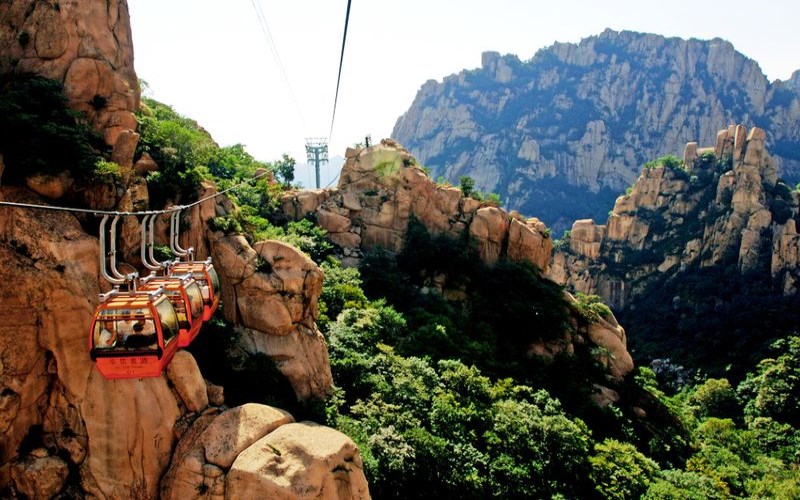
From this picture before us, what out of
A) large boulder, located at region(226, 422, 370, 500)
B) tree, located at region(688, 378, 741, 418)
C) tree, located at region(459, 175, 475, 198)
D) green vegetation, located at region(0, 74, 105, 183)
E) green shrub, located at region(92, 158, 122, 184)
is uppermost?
tree, located at region(459, 175, 475, 198)

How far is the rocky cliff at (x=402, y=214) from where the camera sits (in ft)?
109

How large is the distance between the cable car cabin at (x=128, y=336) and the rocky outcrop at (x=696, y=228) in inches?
2575

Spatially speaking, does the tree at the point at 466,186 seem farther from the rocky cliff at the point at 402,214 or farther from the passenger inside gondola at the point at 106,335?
the passenger inside gondola at the point at 106,335

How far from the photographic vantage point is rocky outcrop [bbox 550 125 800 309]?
6150 centimetres

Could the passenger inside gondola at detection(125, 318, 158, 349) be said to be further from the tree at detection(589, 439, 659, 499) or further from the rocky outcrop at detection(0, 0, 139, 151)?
the tree at detection(589, 439, 659, 499)

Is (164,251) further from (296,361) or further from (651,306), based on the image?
(651,306)

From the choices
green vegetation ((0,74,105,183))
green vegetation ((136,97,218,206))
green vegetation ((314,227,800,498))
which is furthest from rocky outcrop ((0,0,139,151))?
green vegetation ((314,227,800,498))

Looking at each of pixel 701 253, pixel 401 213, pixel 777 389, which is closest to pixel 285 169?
pixel 401 213

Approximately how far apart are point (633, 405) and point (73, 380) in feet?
83.9

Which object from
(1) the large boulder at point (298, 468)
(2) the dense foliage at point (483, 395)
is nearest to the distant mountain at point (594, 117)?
(2) the dense foliage at point (483, 395)

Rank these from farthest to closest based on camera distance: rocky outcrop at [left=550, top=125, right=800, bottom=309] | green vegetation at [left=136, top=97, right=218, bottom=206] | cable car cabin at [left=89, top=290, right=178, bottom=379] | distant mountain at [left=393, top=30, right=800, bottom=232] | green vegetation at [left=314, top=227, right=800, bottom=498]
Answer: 1. distant mountain at [left=393, top=30, right=800, bottom=232]
2. rocky outcrop at [left=550, top=125, right=800, bottom=309]
3. green vegetation at [left=136, top=97, right=218, bottom=206]
4. green vegetation at [left=314, top=227, right=800, bottom=498]
5. cable car cabin at [left=89, top=290, right=178, bottom=379]

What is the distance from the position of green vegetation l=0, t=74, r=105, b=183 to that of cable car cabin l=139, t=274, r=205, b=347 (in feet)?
18.5

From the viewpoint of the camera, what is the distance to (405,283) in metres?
30.2

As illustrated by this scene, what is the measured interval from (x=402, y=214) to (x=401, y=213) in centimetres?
9
